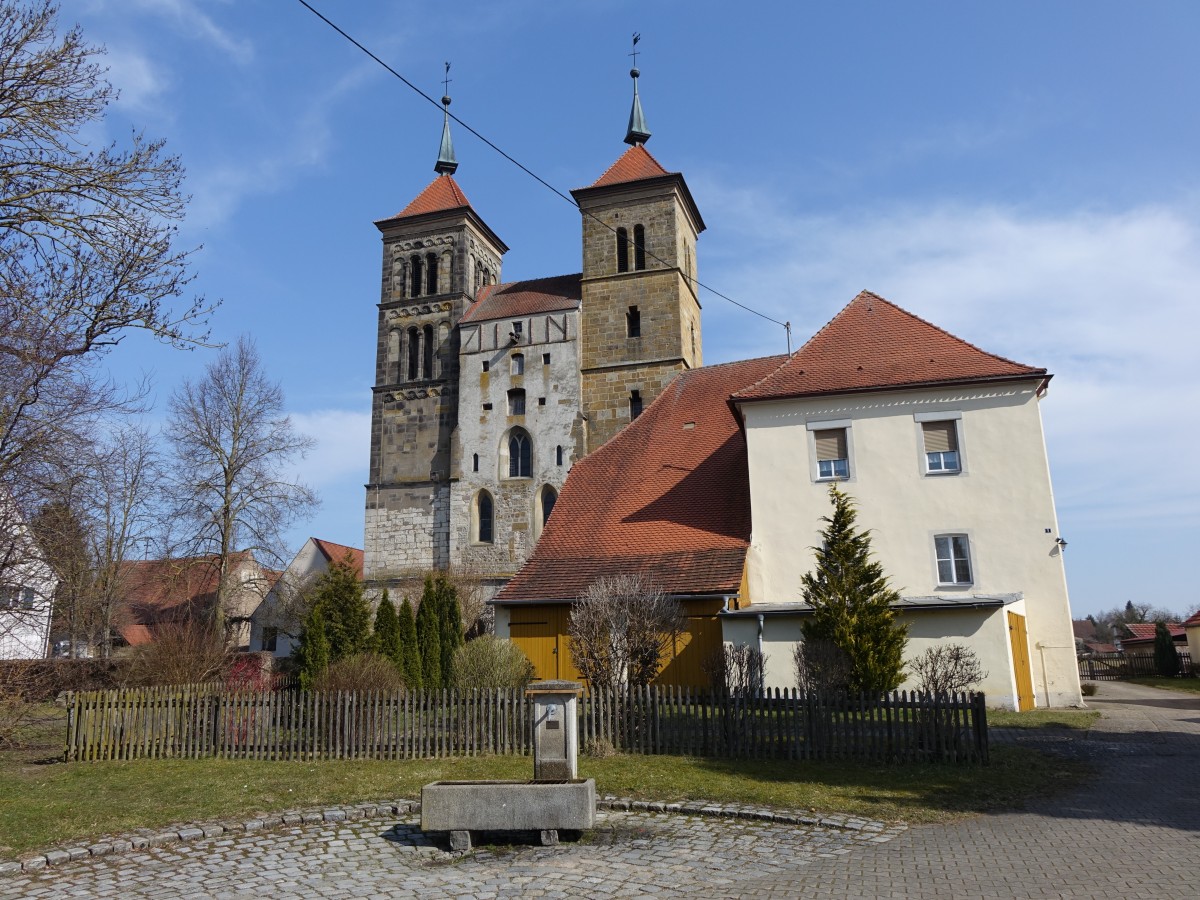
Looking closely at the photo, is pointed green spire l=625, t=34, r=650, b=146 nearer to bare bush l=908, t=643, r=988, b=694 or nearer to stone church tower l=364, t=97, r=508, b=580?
stone church tower l=364, t=97, r=508, b=580

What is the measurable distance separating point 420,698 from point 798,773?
19.2 ft

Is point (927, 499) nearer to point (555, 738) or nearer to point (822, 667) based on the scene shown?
point (822, 667)

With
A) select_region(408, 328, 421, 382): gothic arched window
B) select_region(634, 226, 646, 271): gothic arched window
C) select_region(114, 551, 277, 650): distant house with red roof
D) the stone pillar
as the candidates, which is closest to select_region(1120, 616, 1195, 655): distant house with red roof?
select_region(634, 226, 646, 271): gothic arched window

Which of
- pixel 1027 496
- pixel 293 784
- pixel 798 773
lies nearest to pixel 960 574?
pixel 1027 496

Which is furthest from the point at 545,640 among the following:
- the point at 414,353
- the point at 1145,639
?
the point at 1145,639

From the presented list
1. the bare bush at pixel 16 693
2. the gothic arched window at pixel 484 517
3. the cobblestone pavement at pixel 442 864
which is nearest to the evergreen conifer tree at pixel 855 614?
the cobblestone pavement at pixel 442 864

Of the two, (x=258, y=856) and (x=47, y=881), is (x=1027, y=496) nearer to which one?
(x=258, y=856)

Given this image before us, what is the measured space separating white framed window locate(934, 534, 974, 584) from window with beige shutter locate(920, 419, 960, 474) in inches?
60.4

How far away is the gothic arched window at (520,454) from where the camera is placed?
114ft

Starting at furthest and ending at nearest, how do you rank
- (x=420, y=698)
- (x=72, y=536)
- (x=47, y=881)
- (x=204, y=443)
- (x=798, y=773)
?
(x=204, y=443) < (x=72, y=536) < (x=420, y=698) < (x=798, y=773) < (x=47, y=881)

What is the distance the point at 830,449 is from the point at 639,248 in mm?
16943

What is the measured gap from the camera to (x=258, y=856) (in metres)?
8.28

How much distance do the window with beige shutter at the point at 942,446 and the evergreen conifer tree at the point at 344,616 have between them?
1453 cm

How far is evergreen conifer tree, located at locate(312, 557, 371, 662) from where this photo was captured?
75.3ft
